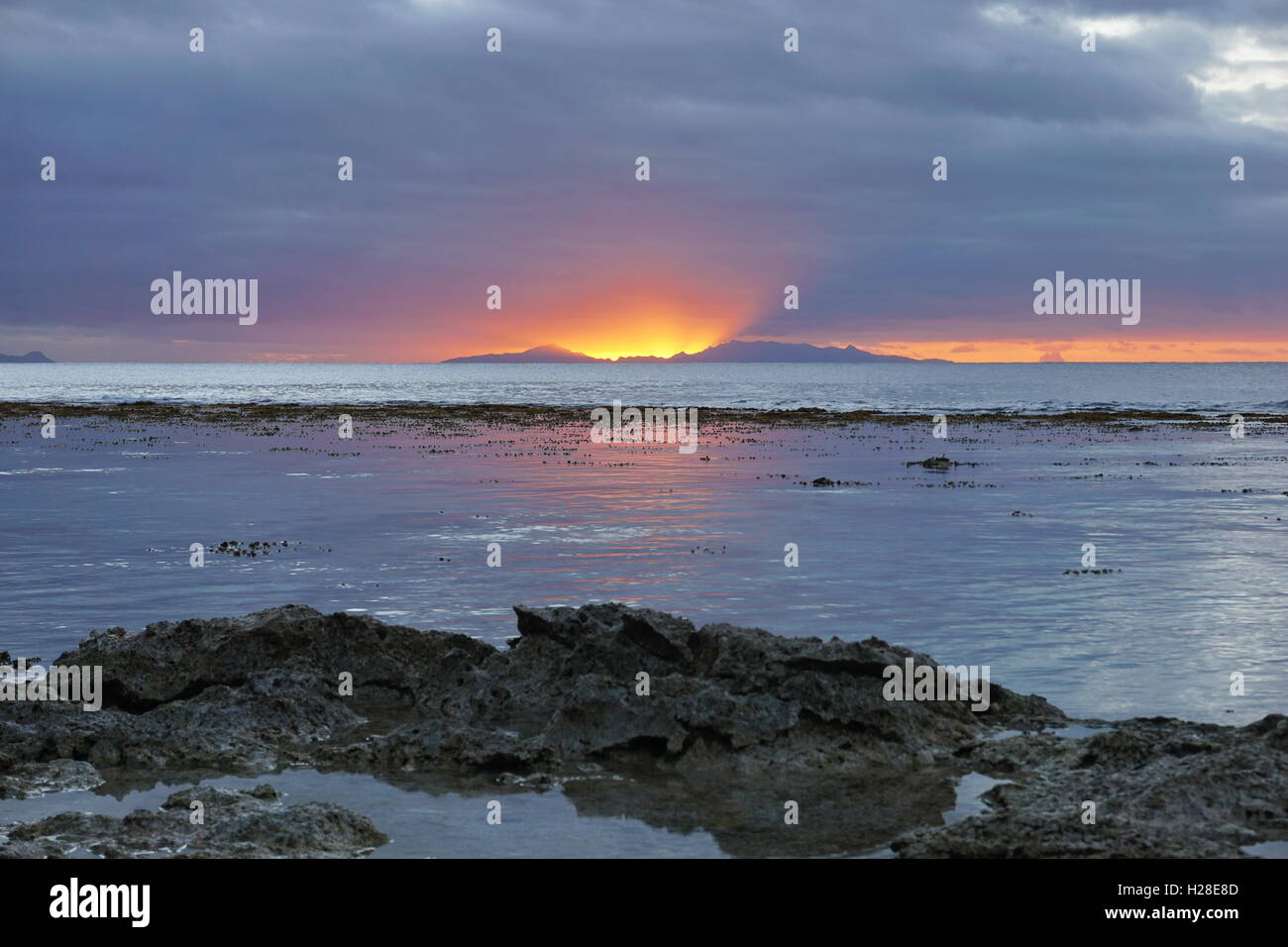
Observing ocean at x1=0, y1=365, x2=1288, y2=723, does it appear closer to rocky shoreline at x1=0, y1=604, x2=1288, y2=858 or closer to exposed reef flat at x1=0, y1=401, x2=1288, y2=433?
rocky shoreline at x1=0, y1=604, x2=1288, y2=858

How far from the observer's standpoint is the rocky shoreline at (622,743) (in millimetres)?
9219

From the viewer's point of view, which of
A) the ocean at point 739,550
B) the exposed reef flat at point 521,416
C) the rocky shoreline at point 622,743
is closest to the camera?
the rocky shoreline at point 622,743

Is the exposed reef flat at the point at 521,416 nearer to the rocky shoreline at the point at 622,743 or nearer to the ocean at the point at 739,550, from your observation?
the ocean at the point at 739,550

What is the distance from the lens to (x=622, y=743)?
1151cm

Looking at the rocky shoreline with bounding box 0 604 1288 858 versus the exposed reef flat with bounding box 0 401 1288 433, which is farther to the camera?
the exposed reef flat with bounding box 0 401 1288 433

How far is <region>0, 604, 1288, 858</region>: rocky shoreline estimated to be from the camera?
363 inches

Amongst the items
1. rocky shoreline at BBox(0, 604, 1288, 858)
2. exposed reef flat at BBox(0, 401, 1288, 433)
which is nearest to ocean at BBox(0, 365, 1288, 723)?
rocky shoreline at BBox(0, 604, 1288, 858)

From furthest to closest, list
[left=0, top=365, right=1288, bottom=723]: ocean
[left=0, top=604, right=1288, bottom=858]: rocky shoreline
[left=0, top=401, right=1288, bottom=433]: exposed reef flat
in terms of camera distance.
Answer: [left=0, top=401, right=1288, bottom=433]: exposed reef flat, [left=0, top=365, right=1288, bottom=723]: ocean, [left=0, top=604, right=1288, bottom=858]: rocky shoreline

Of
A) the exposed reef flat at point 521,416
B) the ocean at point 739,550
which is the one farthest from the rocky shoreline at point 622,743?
the exposed reef flat at point 521,416

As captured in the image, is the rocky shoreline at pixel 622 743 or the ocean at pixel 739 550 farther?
the ocean at pixel 739 550

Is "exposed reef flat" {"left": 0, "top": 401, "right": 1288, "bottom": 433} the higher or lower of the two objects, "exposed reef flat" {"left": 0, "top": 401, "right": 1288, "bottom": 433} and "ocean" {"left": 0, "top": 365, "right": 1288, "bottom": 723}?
the higher

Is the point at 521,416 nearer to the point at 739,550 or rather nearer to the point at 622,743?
the point at 739,550

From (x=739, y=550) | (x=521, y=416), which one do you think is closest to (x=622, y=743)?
(x=739, y=550)

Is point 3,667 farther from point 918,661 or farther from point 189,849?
point 918,661
